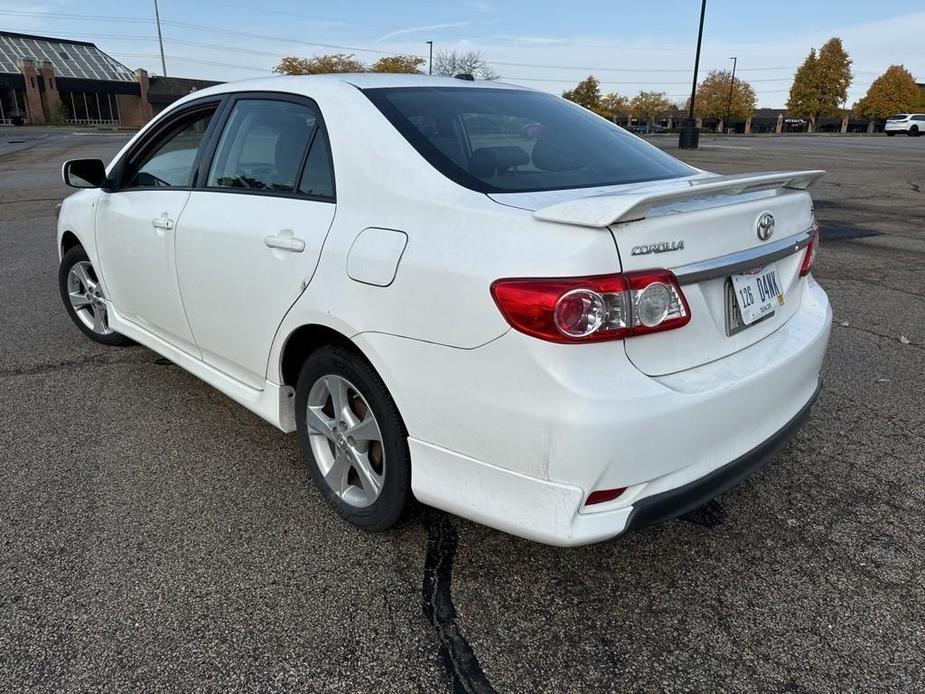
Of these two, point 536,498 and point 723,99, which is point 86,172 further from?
point 723,99

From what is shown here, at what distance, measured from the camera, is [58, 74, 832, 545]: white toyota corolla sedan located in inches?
76.5

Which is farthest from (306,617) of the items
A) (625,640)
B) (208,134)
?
(208,134)

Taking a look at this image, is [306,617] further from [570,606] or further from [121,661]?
[570,606]

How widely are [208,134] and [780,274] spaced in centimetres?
257

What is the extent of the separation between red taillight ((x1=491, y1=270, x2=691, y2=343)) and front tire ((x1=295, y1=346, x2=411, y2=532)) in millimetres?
650

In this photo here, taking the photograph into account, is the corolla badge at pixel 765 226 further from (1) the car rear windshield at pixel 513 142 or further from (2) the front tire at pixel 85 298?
(2) the front tire at pixel 85 298

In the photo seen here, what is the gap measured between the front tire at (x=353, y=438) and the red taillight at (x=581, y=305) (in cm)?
65

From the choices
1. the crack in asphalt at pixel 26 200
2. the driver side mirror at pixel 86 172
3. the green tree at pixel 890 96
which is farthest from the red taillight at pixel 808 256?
the green tree at pixel 890 96

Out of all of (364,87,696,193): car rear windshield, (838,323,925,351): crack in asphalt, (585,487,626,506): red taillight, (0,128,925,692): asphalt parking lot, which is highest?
(364,87,696,193): car rear windshield

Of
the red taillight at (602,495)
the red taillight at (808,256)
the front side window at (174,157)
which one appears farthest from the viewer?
the front side window at (174,157)

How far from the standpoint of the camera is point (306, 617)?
2297 mm

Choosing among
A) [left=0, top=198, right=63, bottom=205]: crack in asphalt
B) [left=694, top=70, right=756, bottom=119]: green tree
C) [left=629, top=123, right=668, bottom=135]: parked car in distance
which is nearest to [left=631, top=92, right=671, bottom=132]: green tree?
[left=694, top=70, right=756, bottom=119]: green tree

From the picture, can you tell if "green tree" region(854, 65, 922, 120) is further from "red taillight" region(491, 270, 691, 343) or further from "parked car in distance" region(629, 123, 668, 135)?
"red taillight" region(491, 270, 691, 343)

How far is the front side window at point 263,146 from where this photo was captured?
2.83 metres
